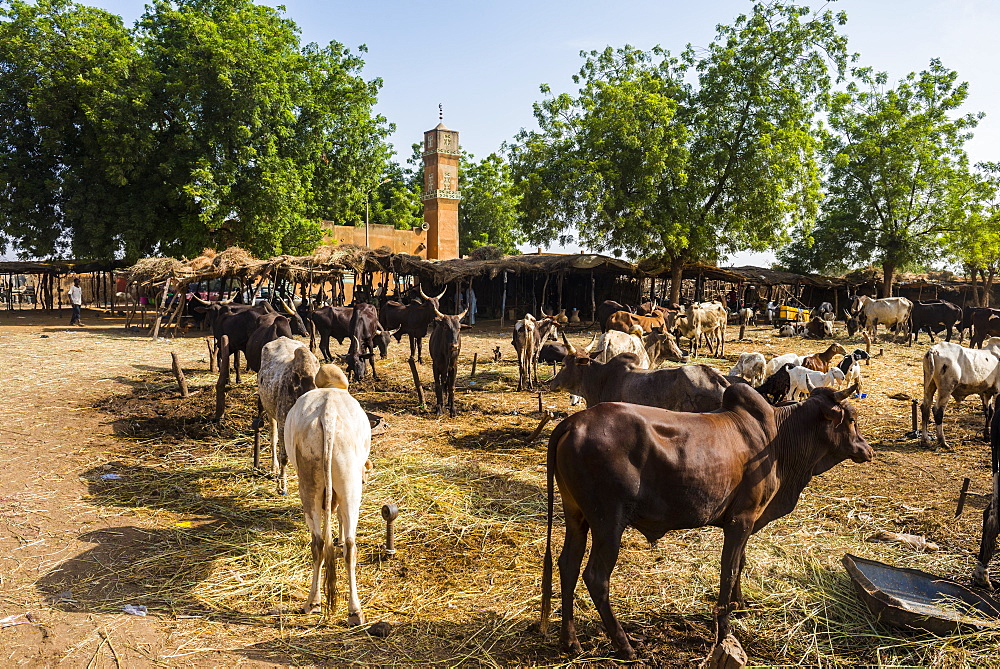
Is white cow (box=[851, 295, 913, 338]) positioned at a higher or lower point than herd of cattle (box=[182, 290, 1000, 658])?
higher

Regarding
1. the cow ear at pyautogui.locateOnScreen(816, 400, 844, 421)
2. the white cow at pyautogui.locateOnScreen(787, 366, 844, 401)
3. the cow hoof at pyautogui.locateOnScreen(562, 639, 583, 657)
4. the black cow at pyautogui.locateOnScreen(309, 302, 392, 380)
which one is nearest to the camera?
the cow hoof at pyautogui.locateOnScreen(562, 639, 583, 657)

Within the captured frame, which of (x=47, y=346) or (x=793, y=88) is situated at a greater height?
(x=793, y=88)

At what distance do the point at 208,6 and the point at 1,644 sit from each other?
30.1 m

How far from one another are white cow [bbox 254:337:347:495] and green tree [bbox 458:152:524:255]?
1672 inches

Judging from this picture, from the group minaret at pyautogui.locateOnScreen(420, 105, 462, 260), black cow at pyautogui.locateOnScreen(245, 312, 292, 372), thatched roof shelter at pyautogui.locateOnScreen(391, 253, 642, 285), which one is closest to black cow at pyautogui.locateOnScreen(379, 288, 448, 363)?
black cow at pyautogui.locateOnScreen(245, 312, 292, 372)

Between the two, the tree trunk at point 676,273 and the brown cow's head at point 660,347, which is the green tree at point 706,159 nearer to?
the tree trunk at point 676,273

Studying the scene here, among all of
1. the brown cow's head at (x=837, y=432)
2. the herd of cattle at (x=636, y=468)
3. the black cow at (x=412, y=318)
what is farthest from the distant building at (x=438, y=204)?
the brown cow's head at (x=837, y=432)

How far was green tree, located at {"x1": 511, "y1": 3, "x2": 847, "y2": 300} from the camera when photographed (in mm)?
25219

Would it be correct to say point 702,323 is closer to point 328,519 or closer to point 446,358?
point 446,358

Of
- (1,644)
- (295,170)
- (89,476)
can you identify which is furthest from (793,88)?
(1,644)

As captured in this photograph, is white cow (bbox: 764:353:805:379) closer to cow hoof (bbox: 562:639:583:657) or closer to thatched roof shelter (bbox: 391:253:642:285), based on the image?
cow hoof (bbox: 562:639:583:657)

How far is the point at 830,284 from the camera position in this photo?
34.2 metres

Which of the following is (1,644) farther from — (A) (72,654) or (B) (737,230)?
(B) (737,230)

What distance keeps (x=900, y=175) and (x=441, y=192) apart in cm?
2476
